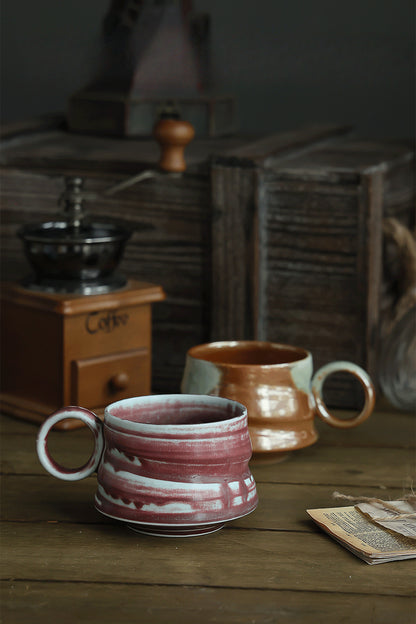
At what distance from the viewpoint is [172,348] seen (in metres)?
1.24

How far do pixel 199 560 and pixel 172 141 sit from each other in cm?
57

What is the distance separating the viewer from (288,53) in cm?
158

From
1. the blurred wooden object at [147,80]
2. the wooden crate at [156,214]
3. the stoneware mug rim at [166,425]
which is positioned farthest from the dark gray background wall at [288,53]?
the stoneware mug rim at [166,425]

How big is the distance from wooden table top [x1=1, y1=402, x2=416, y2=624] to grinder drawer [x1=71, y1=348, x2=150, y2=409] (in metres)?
0.18

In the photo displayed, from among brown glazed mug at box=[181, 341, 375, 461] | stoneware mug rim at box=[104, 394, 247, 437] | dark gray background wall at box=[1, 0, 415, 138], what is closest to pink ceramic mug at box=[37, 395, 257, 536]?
stoneware mug rim at box=[104, 394, 247, 437]

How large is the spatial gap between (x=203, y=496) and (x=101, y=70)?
0.87 meters

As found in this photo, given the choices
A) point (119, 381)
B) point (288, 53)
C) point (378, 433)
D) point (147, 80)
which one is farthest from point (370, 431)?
point (288, 53)

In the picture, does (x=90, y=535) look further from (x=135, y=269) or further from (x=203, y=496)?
(x=135, y=269)

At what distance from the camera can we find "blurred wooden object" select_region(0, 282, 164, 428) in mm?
1062

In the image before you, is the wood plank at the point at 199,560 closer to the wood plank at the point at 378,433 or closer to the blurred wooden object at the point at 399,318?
the wood plank at the point at 378,433

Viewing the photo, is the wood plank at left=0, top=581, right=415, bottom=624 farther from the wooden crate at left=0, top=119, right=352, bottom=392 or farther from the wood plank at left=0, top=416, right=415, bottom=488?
the wooden crate at left=0, top=119, right=352, bottom=392


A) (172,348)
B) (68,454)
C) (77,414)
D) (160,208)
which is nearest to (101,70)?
(160,208)

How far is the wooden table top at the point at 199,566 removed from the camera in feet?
2.05

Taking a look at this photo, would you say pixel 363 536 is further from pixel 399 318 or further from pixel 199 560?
pixel 399 318
